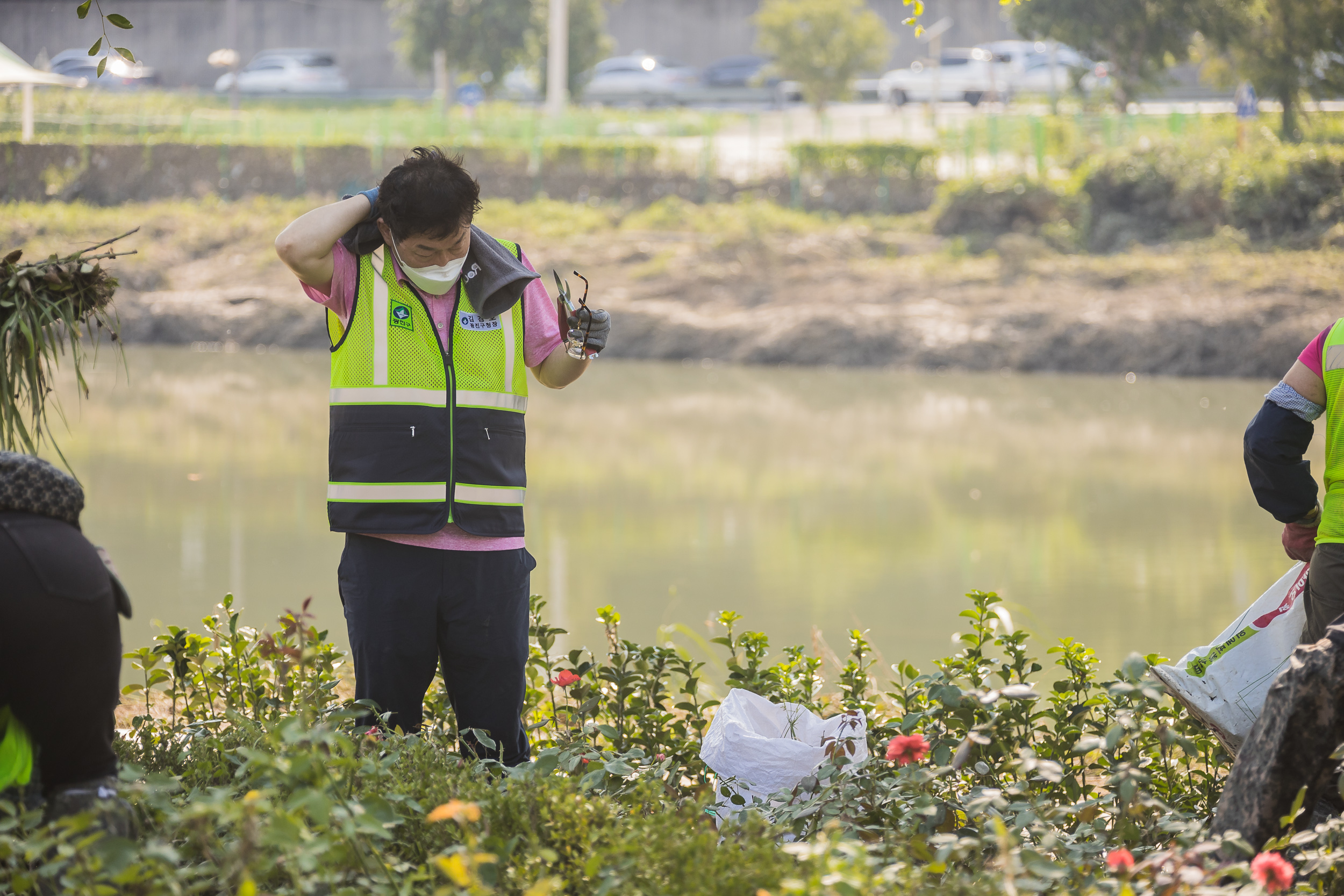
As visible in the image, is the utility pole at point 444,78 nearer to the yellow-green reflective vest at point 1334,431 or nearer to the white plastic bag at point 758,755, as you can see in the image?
the white plastic bag at point 758,755

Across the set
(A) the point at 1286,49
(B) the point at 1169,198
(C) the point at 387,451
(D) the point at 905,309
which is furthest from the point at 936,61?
(C) the point at 387,451

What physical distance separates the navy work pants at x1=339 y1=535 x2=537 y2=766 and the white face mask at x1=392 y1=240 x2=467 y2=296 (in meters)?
0.59

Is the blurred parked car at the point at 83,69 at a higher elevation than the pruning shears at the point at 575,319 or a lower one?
higher

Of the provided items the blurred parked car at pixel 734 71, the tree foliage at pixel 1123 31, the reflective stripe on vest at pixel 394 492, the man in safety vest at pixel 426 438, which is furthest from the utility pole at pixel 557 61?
the reflective stripe on vest at pixel 394 492

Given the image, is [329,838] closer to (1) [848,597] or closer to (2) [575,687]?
(2) [575,687]

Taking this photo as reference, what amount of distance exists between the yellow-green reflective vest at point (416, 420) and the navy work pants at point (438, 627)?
8cm

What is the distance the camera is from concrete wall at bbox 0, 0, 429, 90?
128 feet

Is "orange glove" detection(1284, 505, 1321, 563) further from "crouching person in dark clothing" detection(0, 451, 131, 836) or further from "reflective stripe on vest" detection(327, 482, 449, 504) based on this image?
"crouching person in dark clothing" detection(0, 451, 131, 836)

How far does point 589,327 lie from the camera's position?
10.1 feet

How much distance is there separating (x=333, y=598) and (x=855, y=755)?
3551 millimetres

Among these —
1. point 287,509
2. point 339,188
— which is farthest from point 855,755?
point 339,188

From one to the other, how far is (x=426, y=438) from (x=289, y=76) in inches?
1384

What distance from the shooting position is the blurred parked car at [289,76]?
3494 centimetres

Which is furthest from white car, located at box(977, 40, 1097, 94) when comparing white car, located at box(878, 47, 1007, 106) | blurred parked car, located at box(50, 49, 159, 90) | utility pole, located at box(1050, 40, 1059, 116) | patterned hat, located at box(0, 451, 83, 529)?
patterned hat, located at box(0, 451, 83, 529)
